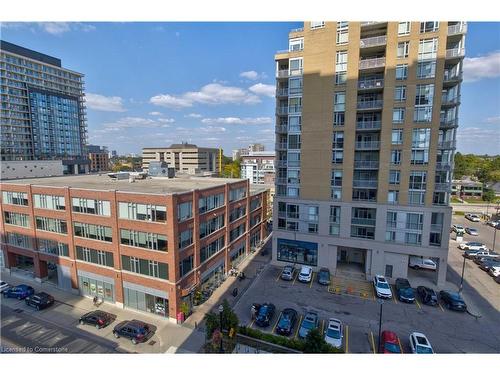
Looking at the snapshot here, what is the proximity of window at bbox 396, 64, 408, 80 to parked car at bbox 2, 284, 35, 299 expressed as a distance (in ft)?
161

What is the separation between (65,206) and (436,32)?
4544 centimetres

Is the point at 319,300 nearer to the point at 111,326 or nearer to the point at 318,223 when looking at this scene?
the point at 318,223

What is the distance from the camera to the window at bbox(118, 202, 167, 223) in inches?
→ 930

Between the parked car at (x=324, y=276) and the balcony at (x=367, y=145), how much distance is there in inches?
657

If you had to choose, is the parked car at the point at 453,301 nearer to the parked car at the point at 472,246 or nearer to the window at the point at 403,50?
the parked car at the point at 472,246

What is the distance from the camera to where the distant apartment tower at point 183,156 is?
133 metres

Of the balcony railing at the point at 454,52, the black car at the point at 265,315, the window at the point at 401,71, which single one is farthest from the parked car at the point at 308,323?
the balcony railing at the point at 454,52

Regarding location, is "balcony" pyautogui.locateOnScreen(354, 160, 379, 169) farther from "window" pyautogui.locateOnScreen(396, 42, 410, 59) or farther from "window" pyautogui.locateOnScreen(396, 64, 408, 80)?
"window" pyautogui.locateOnScreen(396, 42, 410, 59)

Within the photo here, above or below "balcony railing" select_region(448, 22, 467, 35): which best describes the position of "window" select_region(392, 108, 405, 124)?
below

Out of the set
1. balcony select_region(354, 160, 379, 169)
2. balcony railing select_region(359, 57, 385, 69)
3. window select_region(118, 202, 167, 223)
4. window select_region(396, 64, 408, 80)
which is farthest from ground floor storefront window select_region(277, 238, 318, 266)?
balcony railing select_region(359, 57, 385, 69)

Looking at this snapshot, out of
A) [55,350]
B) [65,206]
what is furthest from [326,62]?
[55,350]

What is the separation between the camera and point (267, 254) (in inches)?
1665

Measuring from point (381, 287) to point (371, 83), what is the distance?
81.4 feet

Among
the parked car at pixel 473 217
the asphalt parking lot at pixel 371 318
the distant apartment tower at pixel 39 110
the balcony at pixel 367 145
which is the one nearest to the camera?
the asphalt parking lot at pixel 371 318
